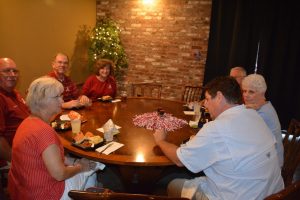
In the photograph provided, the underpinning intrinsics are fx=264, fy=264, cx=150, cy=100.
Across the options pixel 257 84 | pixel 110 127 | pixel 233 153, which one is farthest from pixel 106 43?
pixel 233 153

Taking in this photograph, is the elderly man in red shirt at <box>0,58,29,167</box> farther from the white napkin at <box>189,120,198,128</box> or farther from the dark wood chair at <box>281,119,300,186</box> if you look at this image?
the dark wood chair at <box>281,119,300,186</box>

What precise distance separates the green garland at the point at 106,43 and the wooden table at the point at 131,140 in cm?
198

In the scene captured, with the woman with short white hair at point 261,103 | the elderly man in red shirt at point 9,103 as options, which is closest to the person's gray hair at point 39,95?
the elderly man in red shirt at point 9,103

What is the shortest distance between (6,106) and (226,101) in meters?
1.83

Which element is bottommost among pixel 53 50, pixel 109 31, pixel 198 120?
pixel 198 120

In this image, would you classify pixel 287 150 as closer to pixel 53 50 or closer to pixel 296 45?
pixel 296 45

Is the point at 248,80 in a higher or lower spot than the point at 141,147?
higher

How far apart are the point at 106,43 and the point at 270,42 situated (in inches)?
110

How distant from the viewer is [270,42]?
4.16 meters

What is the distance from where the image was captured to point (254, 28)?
4234mm

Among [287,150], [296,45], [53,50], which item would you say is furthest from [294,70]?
[53,50]

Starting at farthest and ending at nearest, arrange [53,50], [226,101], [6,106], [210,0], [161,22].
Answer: [161,22] < [210,0] < [53,50] < [6,106] < [226,101]

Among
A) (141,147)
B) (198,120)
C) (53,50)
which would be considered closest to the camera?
(141,147)

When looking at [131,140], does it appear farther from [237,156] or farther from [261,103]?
[261,103]
